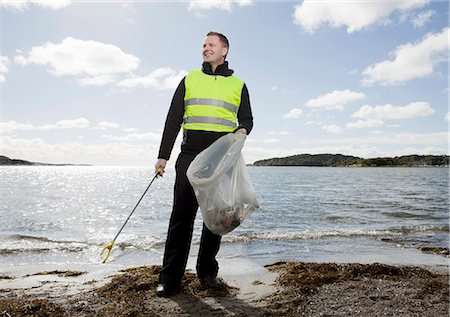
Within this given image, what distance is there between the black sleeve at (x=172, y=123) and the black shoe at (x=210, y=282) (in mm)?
1305

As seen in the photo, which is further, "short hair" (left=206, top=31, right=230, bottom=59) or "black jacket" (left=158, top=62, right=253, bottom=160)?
"short hair" (left=206, top=31, right=230, bottom=59)

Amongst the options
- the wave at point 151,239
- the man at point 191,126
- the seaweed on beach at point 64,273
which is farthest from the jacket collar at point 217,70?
the wave at point 151,239

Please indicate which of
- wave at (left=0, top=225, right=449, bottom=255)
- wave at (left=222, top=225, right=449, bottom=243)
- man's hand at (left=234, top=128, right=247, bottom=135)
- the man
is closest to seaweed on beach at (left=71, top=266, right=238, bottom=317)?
the man

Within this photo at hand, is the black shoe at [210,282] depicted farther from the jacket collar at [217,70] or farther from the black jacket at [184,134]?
the jacket collar at [217,70]

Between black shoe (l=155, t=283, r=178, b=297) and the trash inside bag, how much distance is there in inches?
27.4

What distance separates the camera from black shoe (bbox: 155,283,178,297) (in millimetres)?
3396

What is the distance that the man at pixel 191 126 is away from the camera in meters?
3.54

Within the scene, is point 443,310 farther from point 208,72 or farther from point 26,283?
point 26,283

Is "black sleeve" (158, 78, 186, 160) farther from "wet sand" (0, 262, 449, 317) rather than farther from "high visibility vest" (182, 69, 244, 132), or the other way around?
"wet sand" (0, 262, 449, 317)

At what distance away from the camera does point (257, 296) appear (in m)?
3.59

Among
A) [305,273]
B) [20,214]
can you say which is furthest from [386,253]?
[20,214]

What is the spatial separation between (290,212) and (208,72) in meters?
11.9

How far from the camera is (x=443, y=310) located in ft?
10.4

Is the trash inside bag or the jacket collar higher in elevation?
the jacket collar
